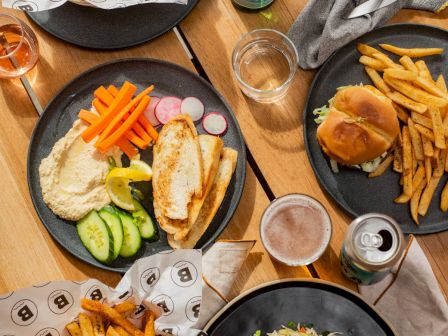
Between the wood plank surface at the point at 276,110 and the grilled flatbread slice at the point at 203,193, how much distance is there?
0.16 metres

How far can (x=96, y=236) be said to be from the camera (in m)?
2.36

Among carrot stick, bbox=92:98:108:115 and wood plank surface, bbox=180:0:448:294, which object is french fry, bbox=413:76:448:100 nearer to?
wood plank surface, bbox=180:0:448:294

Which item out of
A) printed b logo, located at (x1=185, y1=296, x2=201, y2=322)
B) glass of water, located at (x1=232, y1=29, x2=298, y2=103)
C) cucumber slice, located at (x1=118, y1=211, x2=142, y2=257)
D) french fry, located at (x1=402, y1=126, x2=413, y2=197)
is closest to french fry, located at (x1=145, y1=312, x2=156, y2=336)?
printed b logo, located at (x1=185, y1=296, x2=201, y2=322)

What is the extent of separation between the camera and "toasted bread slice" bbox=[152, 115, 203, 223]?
2.35 metres

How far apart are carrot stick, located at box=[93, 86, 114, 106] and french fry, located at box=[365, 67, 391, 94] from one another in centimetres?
86

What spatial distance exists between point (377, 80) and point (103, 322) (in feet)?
3.90

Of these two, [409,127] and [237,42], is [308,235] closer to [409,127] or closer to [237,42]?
A: [409,127]

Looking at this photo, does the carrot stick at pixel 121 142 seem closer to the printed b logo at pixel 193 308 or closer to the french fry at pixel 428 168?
the printed b logo at pixel 193 308

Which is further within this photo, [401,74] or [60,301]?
[401,74]

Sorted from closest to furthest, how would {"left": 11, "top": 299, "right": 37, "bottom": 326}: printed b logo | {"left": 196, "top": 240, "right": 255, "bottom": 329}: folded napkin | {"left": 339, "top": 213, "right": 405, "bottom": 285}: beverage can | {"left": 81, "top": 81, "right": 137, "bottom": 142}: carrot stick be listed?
{"left": 339, "top": 213, "right": 405, "bottom": 285}: beverage can
{"left": 11, "top": 299, "right": 37, "bottom": 326}: printed b logo
{"left": 196, "top": 240, "right": 255, "bottom": 329}: folded napkin
{"left": 81, "top": 81, "right": 137, "bottom": 142}: carrot stick

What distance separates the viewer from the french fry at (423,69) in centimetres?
239

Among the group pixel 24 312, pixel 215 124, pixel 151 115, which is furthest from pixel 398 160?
pixel 24 312

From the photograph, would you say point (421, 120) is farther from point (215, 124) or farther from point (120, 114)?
point (120, 114)

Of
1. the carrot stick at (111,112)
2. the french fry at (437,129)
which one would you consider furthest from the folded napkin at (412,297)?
the carrot stick at (111,112)
